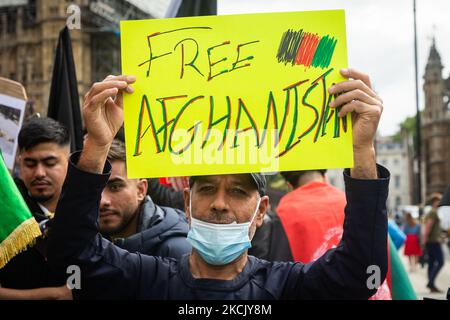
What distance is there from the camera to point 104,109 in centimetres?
254

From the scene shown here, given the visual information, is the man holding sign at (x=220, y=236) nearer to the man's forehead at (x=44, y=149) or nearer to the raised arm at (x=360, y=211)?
the raised arm at (x=360, y=211)

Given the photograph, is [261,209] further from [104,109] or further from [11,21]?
[11,21]

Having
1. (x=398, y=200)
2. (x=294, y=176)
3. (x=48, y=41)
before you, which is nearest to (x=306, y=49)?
(x=294, y=176)

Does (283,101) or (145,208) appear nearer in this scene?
(283,101)

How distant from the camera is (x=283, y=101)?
2.51 meters

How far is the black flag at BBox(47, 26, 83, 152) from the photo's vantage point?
477 cm

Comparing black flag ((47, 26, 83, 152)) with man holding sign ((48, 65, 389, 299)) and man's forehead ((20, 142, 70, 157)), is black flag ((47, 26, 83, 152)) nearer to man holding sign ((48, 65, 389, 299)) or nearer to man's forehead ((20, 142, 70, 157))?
man's forehead ((20, 142, 70, 157))

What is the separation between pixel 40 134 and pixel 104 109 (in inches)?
56.0

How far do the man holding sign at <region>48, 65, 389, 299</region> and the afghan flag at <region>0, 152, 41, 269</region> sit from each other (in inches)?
21.5
